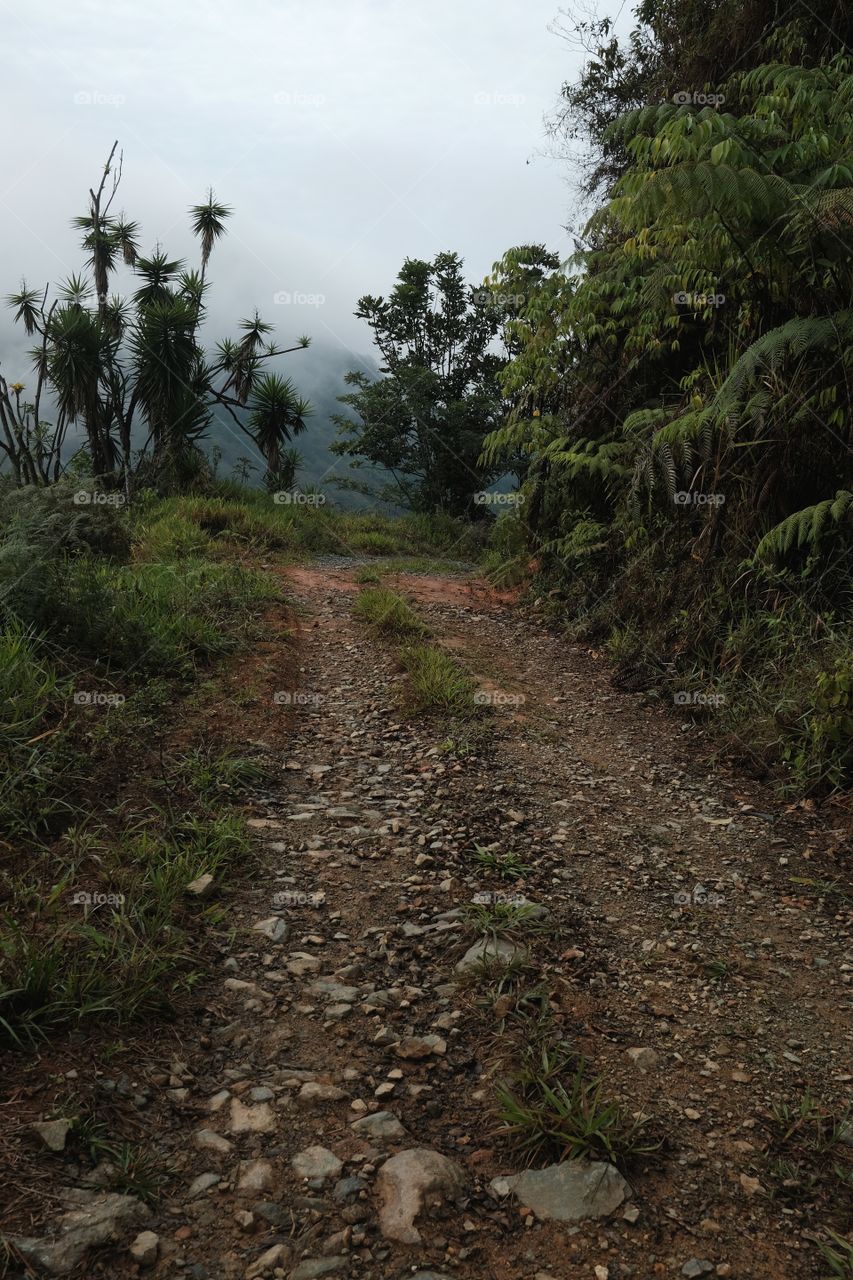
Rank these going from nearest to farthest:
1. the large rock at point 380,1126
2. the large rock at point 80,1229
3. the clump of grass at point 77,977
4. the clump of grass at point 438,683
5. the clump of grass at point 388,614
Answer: the large rock at point 80,1229 < the large rock at point 380,1126 < the clump of grass at point 77,977 < the clump of grass at point 438,683 < the clump of grass at point 388,614

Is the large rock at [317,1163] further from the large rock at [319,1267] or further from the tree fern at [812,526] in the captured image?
the tree fern at [812,526]

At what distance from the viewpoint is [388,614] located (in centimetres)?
→ 695

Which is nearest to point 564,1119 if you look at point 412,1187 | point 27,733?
point 412,1187

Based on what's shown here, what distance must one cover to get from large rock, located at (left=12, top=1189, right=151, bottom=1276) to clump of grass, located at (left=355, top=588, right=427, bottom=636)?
5051mm

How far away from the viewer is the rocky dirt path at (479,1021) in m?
1.76

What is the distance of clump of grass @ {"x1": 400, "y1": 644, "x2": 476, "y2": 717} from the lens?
5004 millimetres

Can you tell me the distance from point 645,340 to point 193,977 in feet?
20.7

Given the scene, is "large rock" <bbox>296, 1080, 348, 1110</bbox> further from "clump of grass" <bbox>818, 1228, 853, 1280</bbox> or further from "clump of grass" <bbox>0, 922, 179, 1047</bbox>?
"clump of grass" <bbox>818, 1228, 853, 1280</bbox>

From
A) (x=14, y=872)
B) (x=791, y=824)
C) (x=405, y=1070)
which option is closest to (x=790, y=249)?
(x=791, y=824)

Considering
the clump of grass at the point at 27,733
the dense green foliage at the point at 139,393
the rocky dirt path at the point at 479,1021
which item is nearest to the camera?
the rocky dirt path at the point at 479,1021

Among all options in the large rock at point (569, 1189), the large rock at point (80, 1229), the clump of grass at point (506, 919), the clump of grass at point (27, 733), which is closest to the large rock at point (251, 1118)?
the large rock at point (80, 1229)

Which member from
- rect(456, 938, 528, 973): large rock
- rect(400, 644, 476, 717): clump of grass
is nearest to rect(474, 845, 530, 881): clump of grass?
rect(456, 938, 528, 973): large rock

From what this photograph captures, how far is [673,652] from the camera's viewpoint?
561cm

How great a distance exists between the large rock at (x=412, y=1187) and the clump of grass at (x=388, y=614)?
486cm
